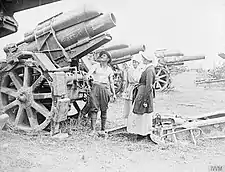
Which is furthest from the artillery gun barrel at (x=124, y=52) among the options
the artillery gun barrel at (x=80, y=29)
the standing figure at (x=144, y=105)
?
the standing figure at (x=144, y=105)

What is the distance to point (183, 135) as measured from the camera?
4293 mm

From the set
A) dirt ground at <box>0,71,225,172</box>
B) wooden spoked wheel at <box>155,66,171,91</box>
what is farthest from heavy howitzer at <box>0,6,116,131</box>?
wooden spoked wheel at <box>155,66,171,91</box>

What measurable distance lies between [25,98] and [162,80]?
8.04m

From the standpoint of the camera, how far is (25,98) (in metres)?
4.66

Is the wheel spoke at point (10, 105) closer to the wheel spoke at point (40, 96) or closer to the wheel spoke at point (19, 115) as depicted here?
the wheel spoke at point (19, 115)

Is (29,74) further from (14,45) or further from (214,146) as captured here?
(214,146)

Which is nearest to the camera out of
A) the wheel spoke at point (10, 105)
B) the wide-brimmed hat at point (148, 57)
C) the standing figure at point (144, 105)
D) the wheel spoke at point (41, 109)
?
the standing figure at point (144, 105)

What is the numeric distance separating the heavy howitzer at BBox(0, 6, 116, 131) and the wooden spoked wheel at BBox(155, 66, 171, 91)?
7077mm

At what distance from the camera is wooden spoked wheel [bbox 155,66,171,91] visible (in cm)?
1182

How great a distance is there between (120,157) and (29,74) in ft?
6.73

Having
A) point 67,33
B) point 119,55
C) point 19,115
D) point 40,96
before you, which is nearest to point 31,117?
point 19,115

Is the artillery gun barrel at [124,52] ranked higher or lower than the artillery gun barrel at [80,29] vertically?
lower

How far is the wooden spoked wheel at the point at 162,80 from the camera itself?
11.8 m

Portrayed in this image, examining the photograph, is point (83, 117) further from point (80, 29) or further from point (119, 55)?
point (119, 55)
